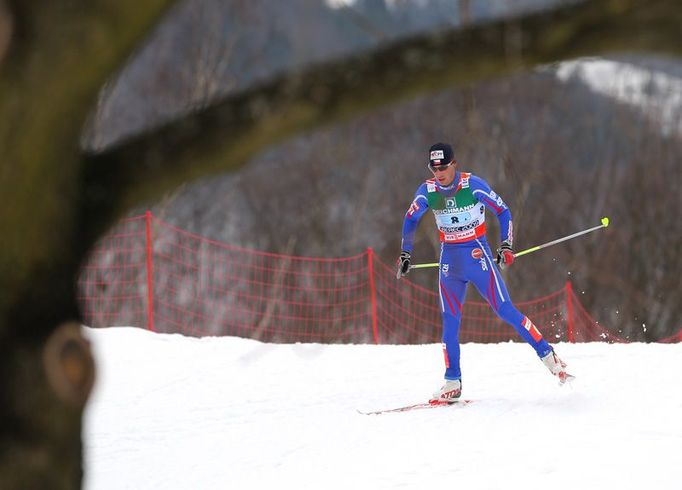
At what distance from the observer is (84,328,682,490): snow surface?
5.05m

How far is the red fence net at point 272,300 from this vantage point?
1753 centimetres

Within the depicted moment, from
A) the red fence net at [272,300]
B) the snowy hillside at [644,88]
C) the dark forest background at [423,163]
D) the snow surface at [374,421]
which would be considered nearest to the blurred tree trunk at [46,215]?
the snow surface at [374,421]

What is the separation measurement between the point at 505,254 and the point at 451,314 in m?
0.62

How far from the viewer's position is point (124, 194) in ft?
6.30

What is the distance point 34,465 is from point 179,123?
76cm

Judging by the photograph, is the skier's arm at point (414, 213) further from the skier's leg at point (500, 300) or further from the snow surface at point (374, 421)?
Result: the snow surface at point (374, 421)

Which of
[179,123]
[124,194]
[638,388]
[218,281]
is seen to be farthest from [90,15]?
[218,281]

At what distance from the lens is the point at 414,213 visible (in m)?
7.55

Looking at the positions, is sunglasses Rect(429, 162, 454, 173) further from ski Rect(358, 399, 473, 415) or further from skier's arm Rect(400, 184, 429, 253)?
ski Rect(358, 399, 473, 415)

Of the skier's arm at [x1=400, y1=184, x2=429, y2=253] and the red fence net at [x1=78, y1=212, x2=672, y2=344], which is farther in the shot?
the red fence net at [x1=78, y1=212, x2=672, y2=344]

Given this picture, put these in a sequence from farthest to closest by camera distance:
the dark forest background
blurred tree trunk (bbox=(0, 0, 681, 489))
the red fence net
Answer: the dark forest background < the red fence net < blurred tree trunk (bbox=(0, 0, 681, 489))

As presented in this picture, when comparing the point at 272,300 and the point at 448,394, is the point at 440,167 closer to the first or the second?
the point at 448,394

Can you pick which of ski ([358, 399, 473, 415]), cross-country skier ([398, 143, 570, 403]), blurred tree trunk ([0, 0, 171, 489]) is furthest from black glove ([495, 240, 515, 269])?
blurred tree trunk ([0, 0, 171, 489])

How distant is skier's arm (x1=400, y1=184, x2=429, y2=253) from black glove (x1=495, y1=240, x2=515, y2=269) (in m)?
0.67
